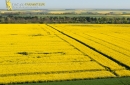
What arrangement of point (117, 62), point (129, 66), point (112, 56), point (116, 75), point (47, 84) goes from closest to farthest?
point (47, 84) → point (116, 75) → point (129, 66) → point (117, 62) → point (112, 56)

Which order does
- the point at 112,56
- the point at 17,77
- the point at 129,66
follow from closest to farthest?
the point at 17,77, the point at 129,66, the point at 112,56

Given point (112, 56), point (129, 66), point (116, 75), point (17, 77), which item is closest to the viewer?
point (17, 77)

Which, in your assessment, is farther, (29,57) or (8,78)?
(29,57)

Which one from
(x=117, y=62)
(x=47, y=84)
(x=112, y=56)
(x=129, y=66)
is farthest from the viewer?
(x=112, y=56)

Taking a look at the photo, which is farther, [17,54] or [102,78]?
[17,54]

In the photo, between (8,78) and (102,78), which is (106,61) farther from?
(8,78)

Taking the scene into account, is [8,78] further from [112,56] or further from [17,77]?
[112,56]

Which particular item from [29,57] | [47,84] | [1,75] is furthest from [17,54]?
[47,84]


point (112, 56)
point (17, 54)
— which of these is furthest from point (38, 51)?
point (112, 56)
